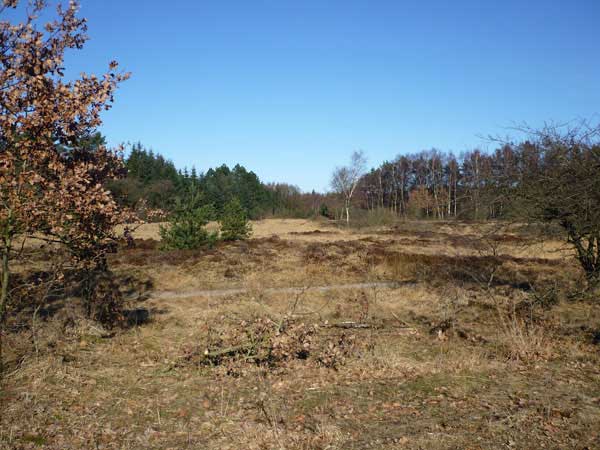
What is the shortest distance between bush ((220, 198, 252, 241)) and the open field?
35.9 feet

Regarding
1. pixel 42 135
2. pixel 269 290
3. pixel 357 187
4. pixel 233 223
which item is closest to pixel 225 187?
pixel 357 187

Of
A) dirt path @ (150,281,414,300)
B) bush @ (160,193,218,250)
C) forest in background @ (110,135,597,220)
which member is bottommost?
dirt path @ (150,281,414,300)

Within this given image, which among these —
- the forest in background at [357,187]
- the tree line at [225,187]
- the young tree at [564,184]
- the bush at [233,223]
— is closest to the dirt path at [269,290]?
the young tree at [564,184]

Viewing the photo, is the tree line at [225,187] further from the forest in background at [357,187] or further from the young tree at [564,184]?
the young tree at [564,184]

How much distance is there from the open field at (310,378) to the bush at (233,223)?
10950mm

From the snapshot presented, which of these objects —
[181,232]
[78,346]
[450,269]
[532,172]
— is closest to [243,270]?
[181,232]

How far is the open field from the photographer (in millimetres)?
4445

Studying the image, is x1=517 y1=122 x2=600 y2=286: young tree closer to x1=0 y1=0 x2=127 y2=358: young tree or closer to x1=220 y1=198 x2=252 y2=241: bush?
x1=0 y1=0 x2=127 y2=358: young tree

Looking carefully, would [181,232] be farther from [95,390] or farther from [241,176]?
[241,176]

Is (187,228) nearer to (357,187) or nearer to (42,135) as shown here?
(42,135)

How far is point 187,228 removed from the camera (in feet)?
61.3

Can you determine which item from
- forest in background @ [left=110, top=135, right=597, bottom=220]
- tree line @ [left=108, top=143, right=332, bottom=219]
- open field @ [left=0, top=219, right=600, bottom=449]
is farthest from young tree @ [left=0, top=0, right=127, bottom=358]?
tree line @ [left=108, top=143, right=332, bottom=219]

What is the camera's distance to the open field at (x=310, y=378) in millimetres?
4445

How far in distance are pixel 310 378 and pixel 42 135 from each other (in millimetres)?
4620
